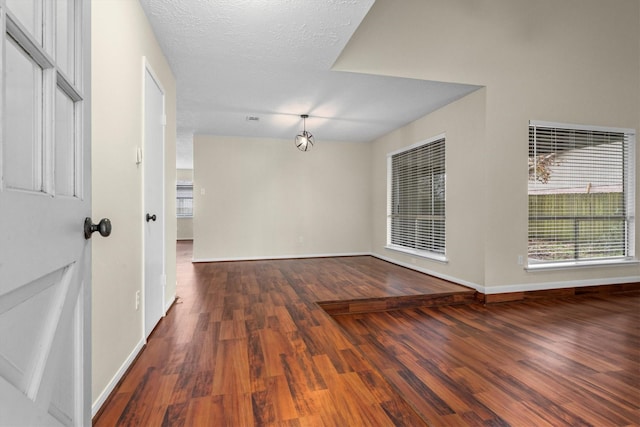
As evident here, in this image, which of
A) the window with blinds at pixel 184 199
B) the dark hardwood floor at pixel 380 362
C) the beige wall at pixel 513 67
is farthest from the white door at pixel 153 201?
the window with blinds at pixel 184 199

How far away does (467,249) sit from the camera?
387cm

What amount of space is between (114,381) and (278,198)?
15.0 ft

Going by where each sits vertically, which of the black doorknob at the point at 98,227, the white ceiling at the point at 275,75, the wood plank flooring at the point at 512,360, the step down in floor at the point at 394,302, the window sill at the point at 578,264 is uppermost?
the white ceiling at the point at 275,75

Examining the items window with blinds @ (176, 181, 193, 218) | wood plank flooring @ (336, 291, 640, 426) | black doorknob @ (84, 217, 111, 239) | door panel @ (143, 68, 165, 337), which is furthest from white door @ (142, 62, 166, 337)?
window with blinds @ (176, 181, 193, 218)

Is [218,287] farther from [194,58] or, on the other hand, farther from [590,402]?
[590,402]

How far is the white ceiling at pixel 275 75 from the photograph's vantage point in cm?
230

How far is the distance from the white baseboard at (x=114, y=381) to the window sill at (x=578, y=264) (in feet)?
13.6

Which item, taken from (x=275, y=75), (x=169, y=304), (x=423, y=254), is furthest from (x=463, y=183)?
(x=169, y=304)

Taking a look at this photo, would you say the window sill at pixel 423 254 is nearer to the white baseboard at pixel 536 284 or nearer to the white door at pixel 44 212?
the white baseboard at pixel 536 284

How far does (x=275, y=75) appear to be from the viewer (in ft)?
10.7

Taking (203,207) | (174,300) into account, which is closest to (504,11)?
(174,300)

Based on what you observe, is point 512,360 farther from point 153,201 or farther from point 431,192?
point 153,201

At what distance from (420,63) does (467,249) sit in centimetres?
229

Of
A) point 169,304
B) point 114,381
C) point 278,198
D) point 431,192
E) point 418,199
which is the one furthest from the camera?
point 278,198
